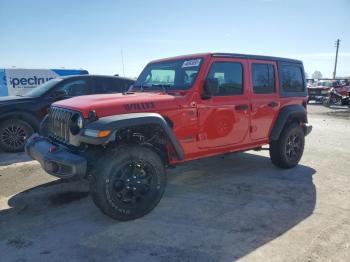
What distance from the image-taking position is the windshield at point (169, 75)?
4637 millimetres

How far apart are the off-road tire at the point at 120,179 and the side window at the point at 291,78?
9.89ft

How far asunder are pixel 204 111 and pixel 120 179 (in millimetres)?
1500

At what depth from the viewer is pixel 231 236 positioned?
352 cm

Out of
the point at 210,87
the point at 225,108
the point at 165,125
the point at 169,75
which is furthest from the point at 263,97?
the point at 165,125

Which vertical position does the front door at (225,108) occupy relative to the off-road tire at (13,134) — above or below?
above

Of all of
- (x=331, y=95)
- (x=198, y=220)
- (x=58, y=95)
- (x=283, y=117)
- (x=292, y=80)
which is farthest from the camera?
(x=331, y=95)

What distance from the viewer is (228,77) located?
495 cm

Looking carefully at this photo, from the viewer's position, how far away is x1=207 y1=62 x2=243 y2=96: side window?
4.74m

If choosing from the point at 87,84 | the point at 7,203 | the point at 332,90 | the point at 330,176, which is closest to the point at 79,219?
the point at 7,203

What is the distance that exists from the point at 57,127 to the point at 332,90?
20202 millimetres

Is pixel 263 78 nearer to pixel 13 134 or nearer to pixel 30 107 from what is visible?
pixel 30 107

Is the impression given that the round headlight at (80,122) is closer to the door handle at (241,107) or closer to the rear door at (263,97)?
the door handle at (241,107)

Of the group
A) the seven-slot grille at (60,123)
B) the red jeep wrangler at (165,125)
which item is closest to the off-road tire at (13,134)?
the red jeep wrangler at (165,125)

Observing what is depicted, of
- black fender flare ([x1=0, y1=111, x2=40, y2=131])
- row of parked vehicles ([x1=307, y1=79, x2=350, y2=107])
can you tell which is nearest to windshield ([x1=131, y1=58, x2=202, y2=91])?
black fender flare ([x1=0, y1=111, x2=40, y2=131])
